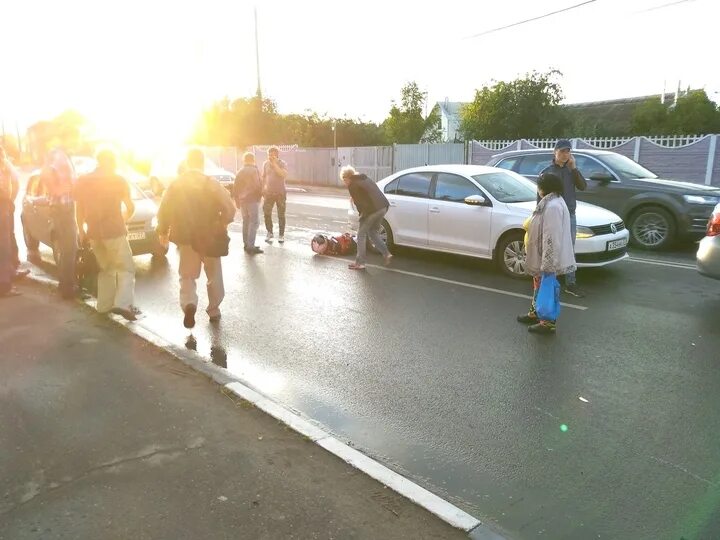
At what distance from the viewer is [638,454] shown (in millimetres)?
3756

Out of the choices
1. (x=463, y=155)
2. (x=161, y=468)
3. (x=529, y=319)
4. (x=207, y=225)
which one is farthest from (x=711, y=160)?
(x=161, y=468)

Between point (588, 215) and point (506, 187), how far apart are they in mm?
1344

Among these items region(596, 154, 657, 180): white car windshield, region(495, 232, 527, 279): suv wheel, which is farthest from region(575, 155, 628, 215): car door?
region(495, 232, 527, 279): suv wheel

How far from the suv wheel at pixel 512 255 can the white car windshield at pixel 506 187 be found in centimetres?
61

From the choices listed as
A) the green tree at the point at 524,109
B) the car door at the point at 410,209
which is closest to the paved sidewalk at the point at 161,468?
the car door at the point at 410,209

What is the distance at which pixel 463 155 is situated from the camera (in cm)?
2378

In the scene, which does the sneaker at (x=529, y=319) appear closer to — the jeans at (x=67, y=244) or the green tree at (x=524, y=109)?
the jeans at (x=67, y=244)

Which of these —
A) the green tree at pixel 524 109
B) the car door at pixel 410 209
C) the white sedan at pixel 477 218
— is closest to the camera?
the white sedan at pixel 477 218

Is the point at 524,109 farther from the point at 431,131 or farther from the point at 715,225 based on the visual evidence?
the point at 715,225

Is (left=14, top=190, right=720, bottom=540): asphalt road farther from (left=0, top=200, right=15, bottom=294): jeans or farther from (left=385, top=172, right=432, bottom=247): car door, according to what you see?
(left=0, top=200, right=15, bottom=294): jeans

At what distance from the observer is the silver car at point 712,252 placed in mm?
6500

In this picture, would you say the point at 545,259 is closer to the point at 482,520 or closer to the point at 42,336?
the point at 482,520

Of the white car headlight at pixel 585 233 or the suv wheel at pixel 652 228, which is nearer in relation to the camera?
the white car headlight at pixel 585 233

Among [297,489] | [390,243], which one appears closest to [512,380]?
[297,489]
